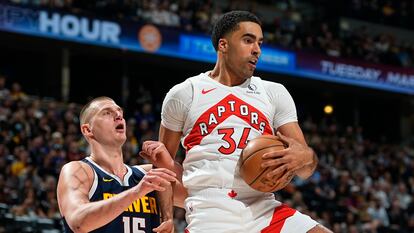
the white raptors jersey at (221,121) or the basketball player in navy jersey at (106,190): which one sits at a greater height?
the white raptors jersey at (221,121)

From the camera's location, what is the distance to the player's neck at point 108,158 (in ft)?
16.7

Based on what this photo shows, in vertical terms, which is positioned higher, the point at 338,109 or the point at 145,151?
the point at 145,151

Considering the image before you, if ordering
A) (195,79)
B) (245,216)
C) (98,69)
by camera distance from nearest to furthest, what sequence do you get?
(245,216) < (195,79) < (98,69)

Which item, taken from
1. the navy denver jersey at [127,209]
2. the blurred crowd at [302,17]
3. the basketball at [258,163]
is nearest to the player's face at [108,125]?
the navy denver jersey at [127,209]

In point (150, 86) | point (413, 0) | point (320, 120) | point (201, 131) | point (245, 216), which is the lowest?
point (320, 120)

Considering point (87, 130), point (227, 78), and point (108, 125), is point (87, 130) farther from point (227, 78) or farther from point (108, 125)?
point (227, 78)

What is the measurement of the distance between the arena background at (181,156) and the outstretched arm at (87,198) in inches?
236

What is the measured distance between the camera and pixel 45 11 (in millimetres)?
17797

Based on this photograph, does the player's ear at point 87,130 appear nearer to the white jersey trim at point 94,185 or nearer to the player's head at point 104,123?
the player's head at point 104,123

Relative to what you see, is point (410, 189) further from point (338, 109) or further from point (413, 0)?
point (413, 0)

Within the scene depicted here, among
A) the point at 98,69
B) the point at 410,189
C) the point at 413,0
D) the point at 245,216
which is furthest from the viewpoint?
the point at 413,0

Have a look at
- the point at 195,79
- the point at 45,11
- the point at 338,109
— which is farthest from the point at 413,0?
the point at 195,79

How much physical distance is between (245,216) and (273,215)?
0.17m

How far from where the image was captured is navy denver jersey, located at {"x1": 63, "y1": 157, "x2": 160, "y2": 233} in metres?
4.87
